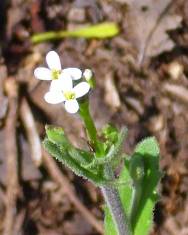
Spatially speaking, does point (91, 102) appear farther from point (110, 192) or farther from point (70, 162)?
point (70, 162)

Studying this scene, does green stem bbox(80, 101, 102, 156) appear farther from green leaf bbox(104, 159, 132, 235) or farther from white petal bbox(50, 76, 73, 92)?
green leaf bbox(104, 159, 132, 235)

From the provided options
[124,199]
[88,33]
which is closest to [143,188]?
[124,199]

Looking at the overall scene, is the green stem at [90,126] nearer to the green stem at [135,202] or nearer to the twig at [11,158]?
the green stem at [135,202]

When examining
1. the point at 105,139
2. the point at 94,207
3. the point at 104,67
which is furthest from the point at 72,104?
the point at 104,67

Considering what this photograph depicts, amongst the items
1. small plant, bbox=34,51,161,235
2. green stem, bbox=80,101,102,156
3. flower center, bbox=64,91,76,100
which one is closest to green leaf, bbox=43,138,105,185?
small plant, bbox=34,51,161,235

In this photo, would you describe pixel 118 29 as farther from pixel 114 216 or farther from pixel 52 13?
pixel 114 216
